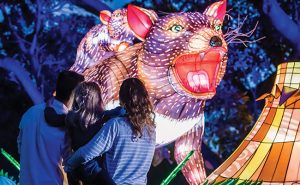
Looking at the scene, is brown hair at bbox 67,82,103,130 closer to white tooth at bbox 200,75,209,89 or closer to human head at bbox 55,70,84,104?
human head at bbox 55,70,84,104

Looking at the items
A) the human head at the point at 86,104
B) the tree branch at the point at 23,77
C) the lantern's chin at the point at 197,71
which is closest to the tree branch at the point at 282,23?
the lantern's chin at the point at 197,71

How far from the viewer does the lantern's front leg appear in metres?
6.46

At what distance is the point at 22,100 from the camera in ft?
37.4

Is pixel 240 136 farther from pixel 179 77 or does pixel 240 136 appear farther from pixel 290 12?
pixel 179 77

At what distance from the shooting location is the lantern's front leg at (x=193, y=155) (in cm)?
646

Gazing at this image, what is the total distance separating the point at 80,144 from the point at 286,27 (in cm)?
602

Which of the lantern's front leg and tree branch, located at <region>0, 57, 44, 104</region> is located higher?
tree branch, located at <region>0, 57, 44, 104</region>

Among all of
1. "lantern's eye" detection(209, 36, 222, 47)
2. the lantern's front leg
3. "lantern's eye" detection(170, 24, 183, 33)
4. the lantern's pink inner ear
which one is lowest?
the lantern's front leg

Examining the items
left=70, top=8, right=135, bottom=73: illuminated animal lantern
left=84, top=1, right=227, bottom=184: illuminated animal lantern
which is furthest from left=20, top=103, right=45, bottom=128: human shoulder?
left=70, top=8, right=135, bottom=73: illuminated animal lantern

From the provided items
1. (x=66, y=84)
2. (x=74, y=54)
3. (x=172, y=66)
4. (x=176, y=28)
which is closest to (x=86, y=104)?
(x=66, y=84)

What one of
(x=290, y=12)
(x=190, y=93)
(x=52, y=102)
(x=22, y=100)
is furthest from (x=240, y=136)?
(x=52, y=102)

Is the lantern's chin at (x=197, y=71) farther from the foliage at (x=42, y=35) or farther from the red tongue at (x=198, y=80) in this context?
the foliage at (x=42, y=35)

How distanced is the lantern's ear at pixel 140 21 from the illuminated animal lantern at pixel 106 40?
21 cm

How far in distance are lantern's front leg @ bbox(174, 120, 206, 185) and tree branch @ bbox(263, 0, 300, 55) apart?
3.08 meters
